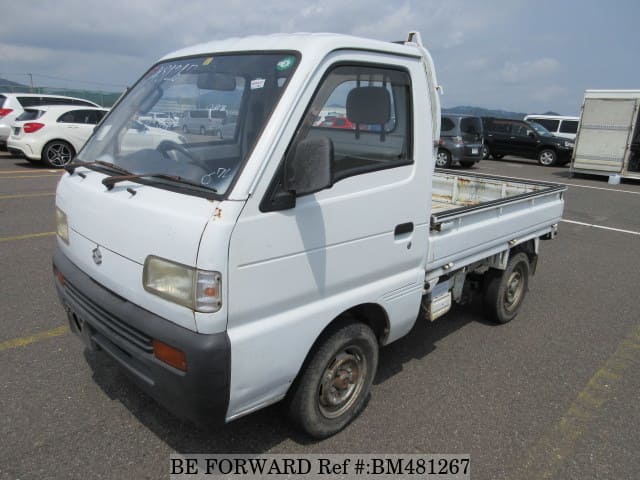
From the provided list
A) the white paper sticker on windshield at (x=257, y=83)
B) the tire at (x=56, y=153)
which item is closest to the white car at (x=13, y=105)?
the tire at (x=56, y=153)

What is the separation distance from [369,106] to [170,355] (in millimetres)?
1644

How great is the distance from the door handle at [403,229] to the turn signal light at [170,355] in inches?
52.2

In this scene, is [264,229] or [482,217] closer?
[264,229]

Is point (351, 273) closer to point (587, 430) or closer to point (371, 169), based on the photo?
point (371, 169)

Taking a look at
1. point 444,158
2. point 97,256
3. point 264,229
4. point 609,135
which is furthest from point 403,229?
point 609,135

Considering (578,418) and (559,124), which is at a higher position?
(559,124)

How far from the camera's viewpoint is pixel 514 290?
177 inches

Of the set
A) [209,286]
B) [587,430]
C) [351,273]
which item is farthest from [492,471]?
[209,286]

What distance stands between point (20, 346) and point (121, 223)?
6.48 feet

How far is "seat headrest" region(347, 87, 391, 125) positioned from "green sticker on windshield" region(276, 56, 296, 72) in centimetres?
41

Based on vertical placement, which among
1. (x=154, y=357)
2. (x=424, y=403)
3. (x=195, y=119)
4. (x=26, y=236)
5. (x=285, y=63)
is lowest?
(x=424, y=403)

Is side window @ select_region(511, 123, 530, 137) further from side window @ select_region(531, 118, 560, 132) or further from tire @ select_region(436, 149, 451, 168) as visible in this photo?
tire @ select_region(436, 149, 451, 168)

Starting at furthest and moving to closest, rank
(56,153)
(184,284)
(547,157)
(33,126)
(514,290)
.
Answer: (547,157) → (56,153) → (33,126) → (514,290) → (184,284)

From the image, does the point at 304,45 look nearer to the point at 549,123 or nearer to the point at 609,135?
the point at 609,135
